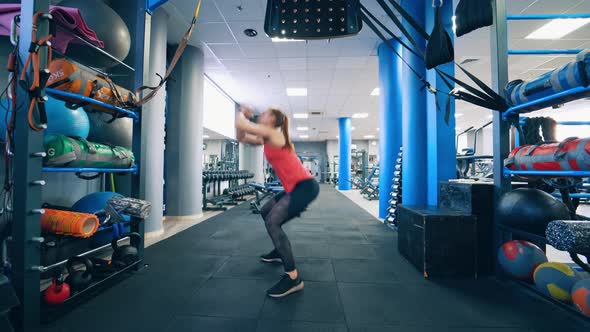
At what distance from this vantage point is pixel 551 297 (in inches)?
61.9

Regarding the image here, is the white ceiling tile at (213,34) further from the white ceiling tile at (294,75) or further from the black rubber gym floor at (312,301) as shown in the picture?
the black rubber gym floor at (312,301)

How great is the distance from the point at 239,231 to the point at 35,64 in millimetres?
2715

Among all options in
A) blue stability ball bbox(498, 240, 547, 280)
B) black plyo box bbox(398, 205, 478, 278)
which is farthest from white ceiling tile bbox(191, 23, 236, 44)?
blue stability ball bbox(498, 240, 547, 280)

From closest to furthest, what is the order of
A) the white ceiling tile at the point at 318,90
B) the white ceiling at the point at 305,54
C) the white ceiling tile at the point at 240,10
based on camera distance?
the white ceiling tile at the point at 240,10
the white ceiling at the point at 305,54
the white ceiling tile at the point at 318,90

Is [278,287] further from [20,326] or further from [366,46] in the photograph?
[366,46]

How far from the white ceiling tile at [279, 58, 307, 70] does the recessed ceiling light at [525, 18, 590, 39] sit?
3.87m

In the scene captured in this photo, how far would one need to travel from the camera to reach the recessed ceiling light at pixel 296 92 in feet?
23.4

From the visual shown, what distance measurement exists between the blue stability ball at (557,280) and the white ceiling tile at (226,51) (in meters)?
4.85

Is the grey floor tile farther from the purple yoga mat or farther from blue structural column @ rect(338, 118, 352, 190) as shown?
blue structural column @ rect(338, 118, 352, 190)

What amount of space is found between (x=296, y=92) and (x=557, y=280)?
6677mm

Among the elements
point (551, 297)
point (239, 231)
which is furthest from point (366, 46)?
point (551, 297)

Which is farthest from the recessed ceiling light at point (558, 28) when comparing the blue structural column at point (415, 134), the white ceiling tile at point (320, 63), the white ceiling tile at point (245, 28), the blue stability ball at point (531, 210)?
the white ceiling tile at point (245, 28)

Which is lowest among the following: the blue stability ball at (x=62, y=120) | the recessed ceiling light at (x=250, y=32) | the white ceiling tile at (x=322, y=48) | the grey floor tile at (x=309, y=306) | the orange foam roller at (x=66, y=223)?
the grey floor tile at (x=309, y=306)

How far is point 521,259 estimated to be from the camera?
1.76 metres
